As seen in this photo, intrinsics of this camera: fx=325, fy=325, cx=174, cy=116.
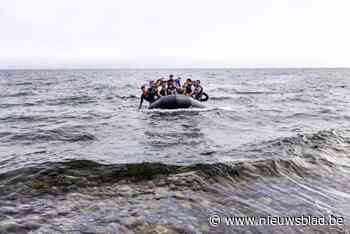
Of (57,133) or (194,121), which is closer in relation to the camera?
(57,133)

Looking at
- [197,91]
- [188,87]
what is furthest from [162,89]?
[197,91]

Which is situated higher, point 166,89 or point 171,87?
point 171,87

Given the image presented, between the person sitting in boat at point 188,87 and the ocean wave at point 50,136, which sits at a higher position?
the person sitting in boat at point 188,87

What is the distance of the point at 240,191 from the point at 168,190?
1.36 m

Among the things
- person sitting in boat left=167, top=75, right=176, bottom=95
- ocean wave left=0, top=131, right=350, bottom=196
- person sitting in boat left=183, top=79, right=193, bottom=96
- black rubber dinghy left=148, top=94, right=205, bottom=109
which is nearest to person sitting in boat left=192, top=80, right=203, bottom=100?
person sitting in boat left=183, top=79, right=193, bottom=96

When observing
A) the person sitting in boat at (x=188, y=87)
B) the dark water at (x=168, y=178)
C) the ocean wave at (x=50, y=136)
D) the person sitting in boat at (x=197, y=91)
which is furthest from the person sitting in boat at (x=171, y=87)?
the ocean wave at (x=50, y=136)

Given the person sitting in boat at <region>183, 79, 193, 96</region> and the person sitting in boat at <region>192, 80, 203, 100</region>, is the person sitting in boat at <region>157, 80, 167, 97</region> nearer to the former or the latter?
the person sitting in boat at <region>183, 79, 193, 96</region>

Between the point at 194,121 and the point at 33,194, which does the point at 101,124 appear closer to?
the point at 194,121

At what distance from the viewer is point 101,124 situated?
15.2m

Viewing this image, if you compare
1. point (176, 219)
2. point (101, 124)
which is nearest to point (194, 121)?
point (101, 124)

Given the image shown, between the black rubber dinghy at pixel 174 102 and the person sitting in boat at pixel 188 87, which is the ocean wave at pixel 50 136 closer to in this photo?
the black rubber dinghy at pixel 174 102

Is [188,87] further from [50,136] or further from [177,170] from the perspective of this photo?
[177,170]

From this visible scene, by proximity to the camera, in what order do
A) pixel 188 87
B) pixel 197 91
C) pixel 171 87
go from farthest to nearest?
pixel 197 91, pixel 188 87, pixel 171 87

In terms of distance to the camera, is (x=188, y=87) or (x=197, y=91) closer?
(x=188, y=87)
